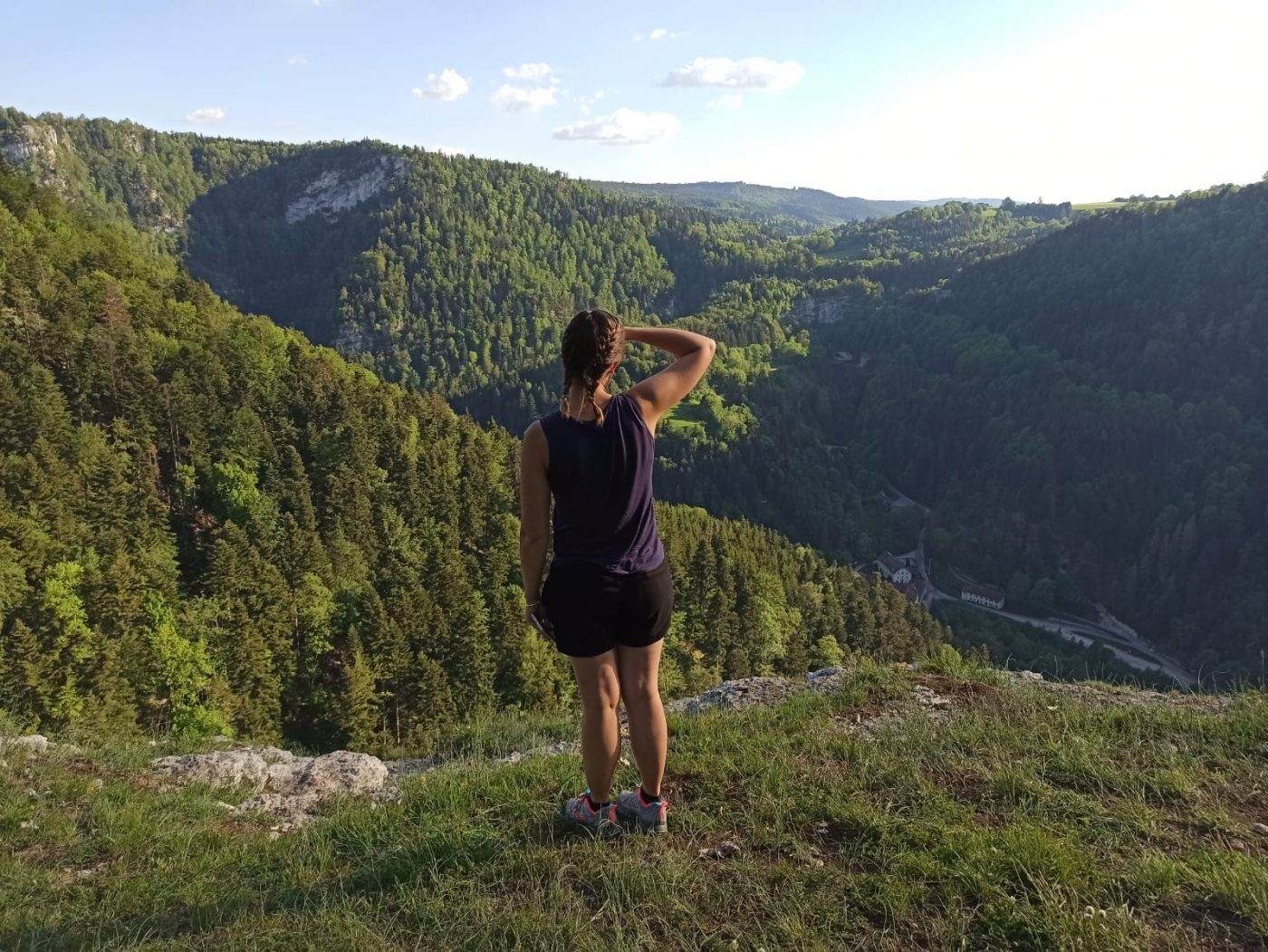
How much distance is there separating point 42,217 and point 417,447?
27.7 metres

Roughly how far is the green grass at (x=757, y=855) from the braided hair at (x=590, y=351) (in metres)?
2.52

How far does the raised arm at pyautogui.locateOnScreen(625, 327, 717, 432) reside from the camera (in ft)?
12.6

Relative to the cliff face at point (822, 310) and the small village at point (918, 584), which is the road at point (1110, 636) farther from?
the cliff face at point (822, 310)

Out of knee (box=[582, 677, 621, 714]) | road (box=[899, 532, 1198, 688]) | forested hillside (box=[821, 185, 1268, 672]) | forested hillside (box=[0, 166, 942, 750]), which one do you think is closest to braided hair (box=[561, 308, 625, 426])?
knee (box=[582, 677, 621, 714])

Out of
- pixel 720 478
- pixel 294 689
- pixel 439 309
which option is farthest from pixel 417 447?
pixel 439 309

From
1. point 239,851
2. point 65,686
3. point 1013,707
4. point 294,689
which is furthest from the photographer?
point 294,689

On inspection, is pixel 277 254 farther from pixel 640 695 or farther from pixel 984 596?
pixel 640 695

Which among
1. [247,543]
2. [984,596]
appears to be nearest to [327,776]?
[247,543]

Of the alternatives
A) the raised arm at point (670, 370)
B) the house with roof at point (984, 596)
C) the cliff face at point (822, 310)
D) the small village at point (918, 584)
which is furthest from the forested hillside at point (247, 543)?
the cliff face at point (822, 310)

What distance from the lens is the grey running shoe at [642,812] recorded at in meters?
4.16

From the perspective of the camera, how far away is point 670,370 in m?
4.04

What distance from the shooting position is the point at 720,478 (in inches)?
4658

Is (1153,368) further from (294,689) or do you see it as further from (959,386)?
(294,689)

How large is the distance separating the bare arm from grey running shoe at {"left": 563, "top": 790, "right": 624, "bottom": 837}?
4.90ft
